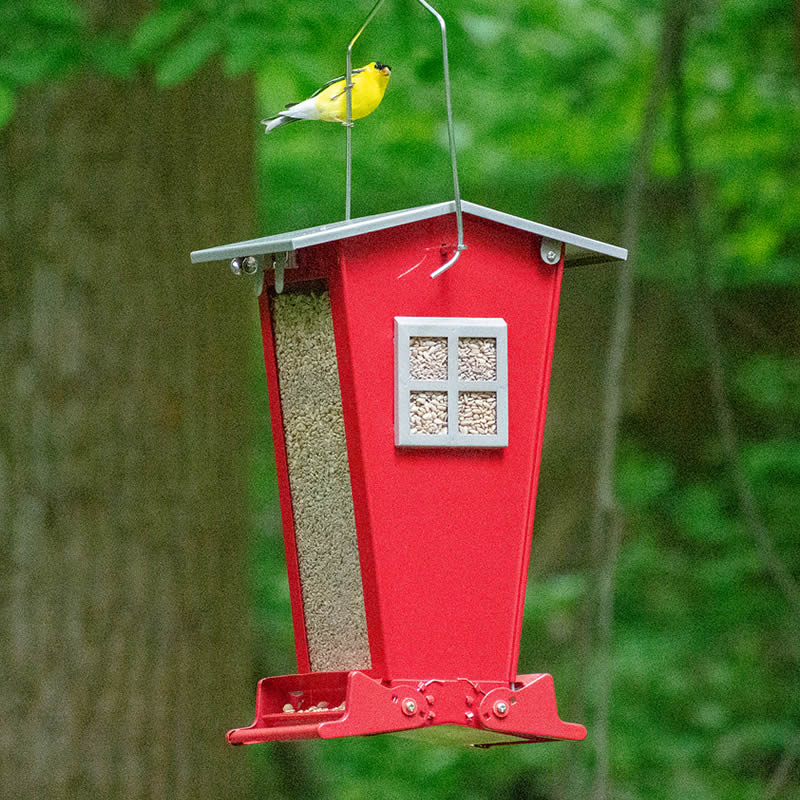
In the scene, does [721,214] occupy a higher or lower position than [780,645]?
higher

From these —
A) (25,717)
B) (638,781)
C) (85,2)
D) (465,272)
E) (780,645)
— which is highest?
(85,2)

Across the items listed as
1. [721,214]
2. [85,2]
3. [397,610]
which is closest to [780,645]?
[721,214]

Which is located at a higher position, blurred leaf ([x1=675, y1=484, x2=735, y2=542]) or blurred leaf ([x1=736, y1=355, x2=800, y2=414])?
blurred leaf ([x1=736, y1=355, x2=800, y2=414])

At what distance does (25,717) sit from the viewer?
441cm

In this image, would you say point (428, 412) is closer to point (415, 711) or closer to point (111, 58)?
point (415, 711)

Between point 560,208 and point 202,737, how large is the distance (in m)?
4.70

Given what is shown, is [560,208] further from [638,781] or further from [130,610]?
[130,610]

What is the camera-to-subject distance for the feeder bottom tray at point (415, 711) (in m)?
2.02

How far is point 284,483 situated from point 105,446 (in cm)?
211

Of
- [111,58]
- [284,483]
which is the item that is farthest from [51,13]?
[284,483]

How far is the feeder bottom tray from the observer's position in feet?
6.63

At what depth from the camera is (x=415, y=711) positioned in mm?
2062

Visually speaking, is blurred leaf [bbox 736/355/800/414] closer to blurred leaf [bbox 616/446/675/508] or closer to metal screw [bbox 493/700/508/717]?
blurred leaf [bbox 616/446/675/508]

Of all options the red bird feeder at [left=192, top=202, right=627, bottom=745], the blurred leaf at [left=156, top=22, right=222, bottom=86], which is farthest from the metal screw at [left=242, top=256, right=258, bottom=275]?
the blurred leaf at [left=156, top=22, right=222, bottom=86]
